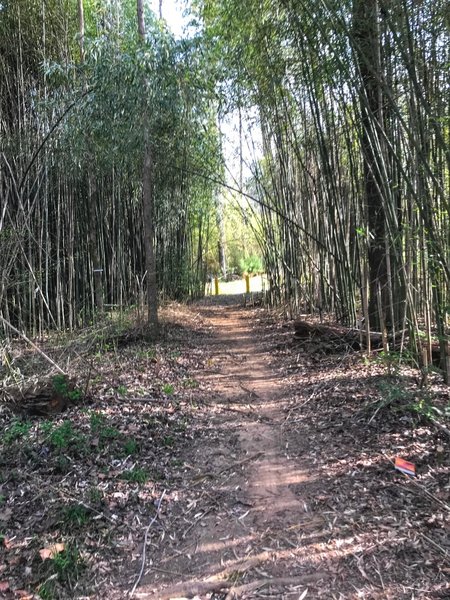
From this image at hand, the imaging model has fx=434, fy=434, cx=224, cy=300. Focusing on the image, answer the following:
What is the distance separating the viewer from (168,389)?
3629 mm

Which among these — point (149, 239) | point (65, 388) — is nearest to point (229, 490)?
point (65, 388)

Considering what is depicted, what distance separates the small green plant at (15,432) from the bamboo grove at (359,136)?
105 inches

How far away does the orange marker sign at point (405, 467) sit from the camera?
6.90 feet

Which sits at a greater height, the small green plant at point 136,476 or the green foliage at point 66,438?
the green foliage at point 66,438

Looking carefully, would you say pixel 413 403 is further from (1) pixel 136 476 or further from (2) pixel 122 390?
(2) pixel 122 390

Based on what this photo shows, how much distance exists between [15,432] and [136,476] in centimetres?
101

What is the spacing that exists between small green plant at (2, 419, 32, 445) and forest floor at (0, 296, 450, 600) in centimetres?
1

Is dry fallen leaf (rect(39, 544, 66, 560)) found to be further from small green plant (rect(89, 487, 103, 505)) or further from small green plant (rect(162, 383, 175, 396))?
small green plant (rect(162, 383, 175, 396))

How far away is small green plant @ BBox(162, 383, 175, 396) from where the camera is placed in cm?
359

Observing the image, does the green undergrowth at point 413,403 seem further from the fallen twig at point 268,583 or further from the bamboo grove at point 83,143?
the bamboo grove at point 83,143

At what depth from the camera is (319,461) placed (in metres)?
2.44

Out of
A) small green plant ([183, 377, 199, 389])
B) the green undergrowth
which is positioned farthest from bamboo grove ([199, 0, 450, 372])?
small green plant ([183, 377, 199, 389])

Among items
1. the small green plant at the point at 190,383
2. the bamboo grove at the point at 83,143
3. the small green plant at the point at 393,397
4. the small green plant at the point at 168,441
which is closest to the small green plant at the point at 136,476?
the small green plant at the point at 168,441

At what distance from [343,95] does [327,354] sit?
2386 mm
